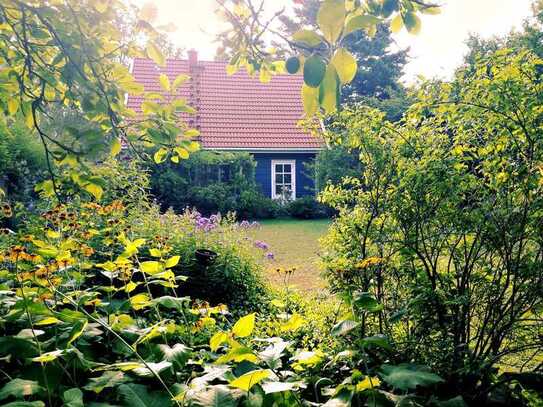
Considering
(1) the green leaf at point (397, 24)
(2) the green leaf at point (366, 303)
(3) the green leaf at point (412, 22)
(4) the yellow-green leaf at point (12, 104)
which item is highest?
(1) the green leaf at point (397, 24)

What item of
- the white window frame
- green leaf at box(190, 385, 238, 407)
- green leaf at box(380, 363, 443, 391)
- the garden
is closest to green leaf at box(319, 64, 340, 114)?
the garden

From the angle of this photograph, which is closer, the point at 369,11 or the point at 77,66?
the point at 369,11

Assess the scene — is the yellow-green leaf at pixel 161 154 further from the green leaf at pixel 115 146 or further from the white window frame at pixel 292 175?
the white window frame at pixel 292 175

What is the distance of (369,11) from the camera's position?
1208mm

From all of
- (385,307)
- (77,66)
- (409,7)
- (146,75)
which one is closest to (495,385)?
(385,307)

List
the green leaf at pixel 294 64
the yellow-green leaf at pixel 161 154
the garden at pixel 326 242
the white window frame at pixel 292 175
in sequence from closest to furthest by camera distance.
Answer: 1. the green leaf at pixel 294 64
2. the garden at pixel 326 242
3. the yellow-green leaf at pixel 161 154
4. the white window frame at pixel 292 175

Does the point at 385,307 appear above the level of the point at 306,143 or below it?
below

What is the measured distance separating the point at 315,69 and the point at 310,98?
72 millimetres

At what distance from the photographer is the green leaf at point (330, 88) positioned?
2.85 ft

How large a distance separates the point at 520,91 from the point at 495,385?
4.90 ft

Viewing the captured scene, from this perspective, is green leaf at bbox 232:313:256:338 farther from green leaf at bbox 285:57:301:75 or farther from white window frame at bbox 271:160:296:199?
white window frame at bbox 271:160:296:199

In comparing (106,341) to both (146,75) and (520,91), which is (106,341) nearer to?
(520,91)

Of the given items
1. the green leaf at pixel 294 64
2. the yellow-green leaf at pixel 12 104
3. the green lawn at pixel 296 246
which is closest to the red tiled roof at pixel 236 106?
the green lawn at pixel 296 246

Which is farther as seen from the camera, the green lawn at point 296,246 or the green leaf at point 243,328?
the green lawn at point 296,246
